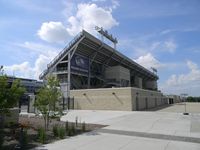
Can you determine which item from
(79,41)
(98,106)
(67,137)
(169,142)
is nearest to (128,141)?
(169,142)

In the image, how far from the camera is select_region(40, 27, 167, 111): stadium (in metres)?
39.7

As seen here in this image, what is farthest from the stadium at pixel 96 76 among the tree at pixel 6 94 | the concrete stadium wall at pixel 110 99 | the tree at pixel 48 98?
the tree at pixel 6 94

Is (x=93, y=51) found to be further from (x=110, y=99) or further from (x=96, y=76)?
(x=110, y=99)

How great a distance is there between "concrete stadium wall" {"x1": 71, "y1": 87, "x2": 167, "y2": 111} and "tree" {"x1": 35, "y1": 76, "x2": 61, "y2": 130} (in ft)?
77.7

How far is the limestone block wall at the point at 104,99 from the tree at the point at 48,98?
932 inches

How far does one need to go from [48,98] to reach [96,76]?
5259 centimetres

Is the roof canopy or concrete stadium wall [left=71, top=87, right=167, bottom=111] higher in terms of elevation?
the roof canopy

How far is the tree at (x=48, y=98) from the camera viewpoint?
1466 cm

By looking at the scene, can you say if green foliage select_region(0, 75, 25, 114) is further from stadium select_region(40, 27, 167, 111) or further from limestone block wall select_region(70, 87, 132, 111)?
limestone block wall select_region(70, 87, 132, 111)

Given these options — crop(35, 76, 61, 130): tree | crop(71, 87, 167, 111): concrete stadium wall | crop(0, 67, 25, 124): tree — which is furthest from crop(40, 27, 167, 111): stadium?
crop(0, 67, 25, 124): tree

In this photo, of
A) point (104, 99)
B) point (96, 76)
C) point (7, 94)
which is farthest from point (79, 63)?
point (7, 94)

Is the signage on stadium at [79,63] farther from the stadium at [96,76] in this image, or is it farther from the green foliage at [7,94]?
the green foliage at [7,94]

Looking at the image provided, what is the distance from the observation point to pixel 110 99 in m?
39.8

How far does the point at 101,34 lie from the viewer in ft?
208
